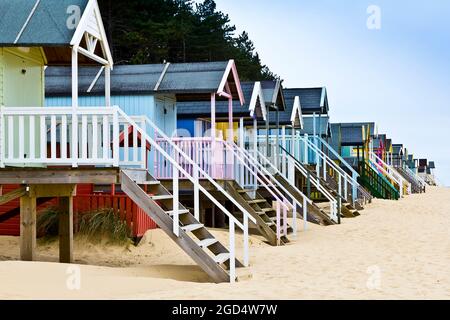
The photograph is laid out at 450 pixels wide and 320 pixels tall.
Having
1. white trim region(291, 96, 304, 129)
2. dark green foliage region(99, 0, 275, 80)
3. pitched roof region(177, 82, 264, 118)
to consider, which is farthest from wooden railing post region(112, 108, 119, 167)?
dark green foliage region(99, 0, 275, 80)

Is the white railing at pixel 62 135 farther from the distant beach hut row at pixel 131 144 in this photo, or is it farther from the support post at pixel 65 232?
the support post at pixel 65 232

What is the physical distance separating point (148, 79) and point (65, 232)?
247 inches

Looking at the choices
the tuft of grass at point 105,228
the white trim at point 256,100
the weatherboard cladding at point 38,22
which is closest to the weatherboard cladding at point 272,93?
the white trim at point 256,100

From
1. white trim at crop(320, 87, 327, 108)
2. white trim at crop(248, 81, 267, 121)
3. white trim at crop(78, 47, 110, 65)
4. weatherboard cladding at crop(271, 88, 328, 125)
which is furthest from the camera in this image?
white trim at crop(320, 87, 327, 108)

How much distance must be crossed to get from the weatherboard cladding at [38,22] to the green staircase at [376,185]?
25.5 meters

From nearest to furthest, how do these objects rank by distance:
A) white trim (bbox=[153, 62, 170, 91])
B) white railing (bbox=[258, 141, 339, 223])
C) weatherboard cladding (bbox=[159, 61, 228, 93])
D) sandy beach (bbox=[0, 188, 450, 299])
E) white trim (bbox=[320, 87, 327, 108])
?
sandy beach (bbox=[0, 188, 450, 299]) → weatherboard cladding (bbox=[159, 61, 228, 93]) → white trim (bbox=[153, 62, 170, 91]) → white railing (bbox=[258, 141, 339, 223]) → white trim (bbox=[320, 87, 327, 108])

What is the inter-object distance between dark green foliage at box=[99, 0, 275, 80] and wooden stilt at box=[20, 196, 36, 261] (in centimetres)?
2849

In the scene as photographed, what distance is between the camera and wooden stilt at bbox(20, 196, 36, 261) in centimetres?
1314

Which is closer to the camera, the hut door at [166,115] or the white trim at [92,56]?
the white trim at [92,56]

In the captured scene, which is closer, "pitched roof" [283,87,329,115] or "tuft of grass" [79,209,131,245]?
"tuft of grass" [79,209,131,245]

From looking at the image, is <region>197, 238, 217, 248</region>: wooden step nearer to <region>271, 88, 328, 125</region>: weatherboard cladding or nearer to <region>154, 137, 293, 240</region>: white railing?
<region>154, 137, 293, 240</region>: white railing

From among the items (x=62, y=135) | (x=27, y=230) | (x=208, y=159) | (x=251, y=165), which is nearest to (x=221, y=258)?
(x=62, y=135)

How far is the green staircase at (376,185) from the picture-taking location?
36906mm
